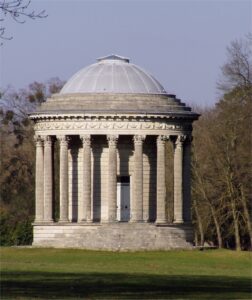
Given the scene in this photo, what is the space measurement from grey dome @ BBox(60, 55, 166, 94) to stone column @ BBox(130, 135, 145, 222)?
235cm

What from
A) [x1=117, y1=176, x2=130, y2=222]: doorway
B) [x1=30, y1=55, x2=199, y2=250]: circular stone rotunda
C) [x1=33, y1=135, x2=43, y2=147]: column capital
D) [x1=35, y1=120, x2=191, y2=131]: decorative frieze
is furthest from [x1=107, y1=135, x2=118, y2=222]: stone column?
[x1=33, y1=135, x2=43, y2=147]: column capital

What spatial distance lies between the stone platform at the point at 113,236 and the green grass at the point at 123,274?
3.88 ft

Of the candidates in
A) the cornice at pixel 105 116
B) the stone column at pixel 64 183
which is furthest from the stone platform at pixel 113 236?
the cornice at pixel 105 116

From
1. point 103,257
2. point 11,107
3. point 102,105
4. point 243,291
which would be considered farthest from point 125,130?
point 11,107

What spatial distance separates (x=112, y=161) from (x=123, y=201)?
3576 mm

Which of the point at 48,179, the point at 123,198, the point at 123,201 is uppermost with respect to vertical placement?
the point at 48,179

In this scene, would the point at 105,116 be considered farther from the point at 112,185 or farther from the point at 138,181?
the point at 138,181

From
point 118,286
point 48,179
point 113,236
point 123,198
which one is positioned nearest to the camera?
point 118,286

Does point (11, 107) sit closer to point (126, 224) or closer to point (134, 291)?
point (126, 224)

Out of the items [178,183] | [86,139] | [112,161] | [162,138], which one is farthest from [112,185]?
[178,183]

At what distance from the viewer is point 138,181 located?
70.5m

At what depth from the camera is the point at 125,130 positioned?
229 ft

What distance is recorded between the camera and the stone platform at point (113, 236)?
67.7m

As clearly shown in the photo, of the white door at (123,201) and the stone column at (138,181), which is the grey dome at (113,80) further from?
the white door at (123,201)
